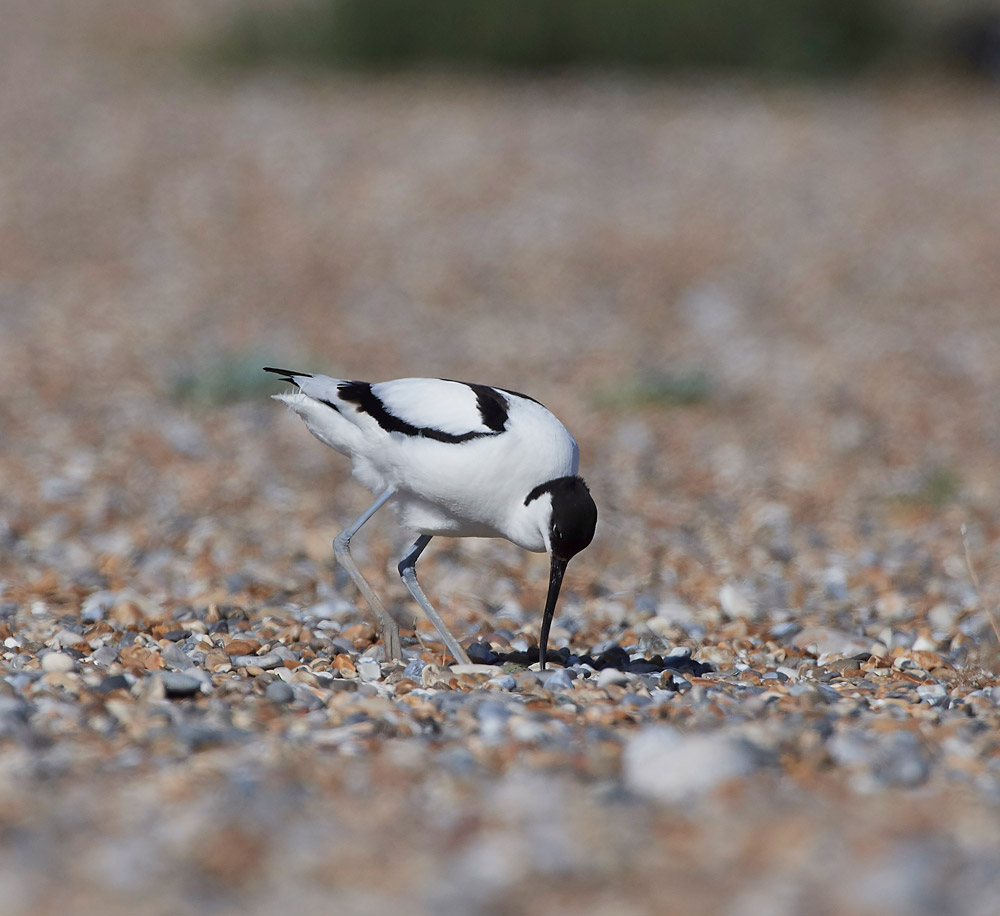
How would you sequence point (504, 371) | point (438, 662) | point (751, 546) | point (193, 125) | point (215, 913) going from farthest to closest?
point (193, 125) → point (504, 371) → point (751, 546) → point (438, 662) → point (215, 913)

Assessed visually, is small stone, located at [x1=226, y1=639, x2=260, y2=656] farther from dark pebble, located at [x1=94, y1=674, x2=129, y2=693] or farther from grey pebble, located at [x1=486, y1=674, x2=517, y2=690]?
grey pebble, located at [x1=486, y1=674, x2=517, y2=690]

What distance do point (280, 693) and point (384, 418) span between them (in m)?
0.99

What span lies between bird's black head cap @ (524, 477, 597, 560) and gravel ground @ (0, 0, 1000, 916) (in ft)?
1.38

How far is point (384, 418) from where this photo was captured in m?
4.35

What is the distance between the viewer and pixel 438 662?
4.59 metres

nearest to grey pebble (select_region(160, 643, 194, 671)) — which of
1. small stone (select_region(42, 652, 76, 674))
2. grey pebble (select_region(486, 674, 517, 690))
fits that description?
small stone (select_region(42, 652, 76, 674))

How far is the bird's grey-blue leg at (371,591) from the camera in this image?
4.55 metres

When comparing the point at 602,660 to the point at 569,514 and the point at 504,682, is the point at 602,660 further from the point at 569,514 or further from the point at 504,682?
the point at 569,514

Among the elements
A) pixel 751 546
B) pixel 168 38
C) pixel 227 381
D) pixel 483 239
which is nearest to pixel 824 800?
pixel 751 546

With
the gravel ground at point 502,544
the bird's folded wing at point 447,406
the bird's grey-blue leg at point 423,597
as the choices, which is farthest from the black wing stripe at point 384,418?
the gravel ground at point 502,544

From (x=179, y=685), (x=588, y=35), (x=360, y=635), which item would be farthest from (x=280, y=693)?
(x=588, y=35)

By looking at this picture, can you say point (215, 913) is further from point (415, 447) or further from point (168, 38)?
point (168, 38)

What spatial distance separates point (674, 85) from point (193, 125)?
261 inches

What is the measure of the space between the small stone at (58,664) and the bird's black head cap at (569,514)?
1.45m
